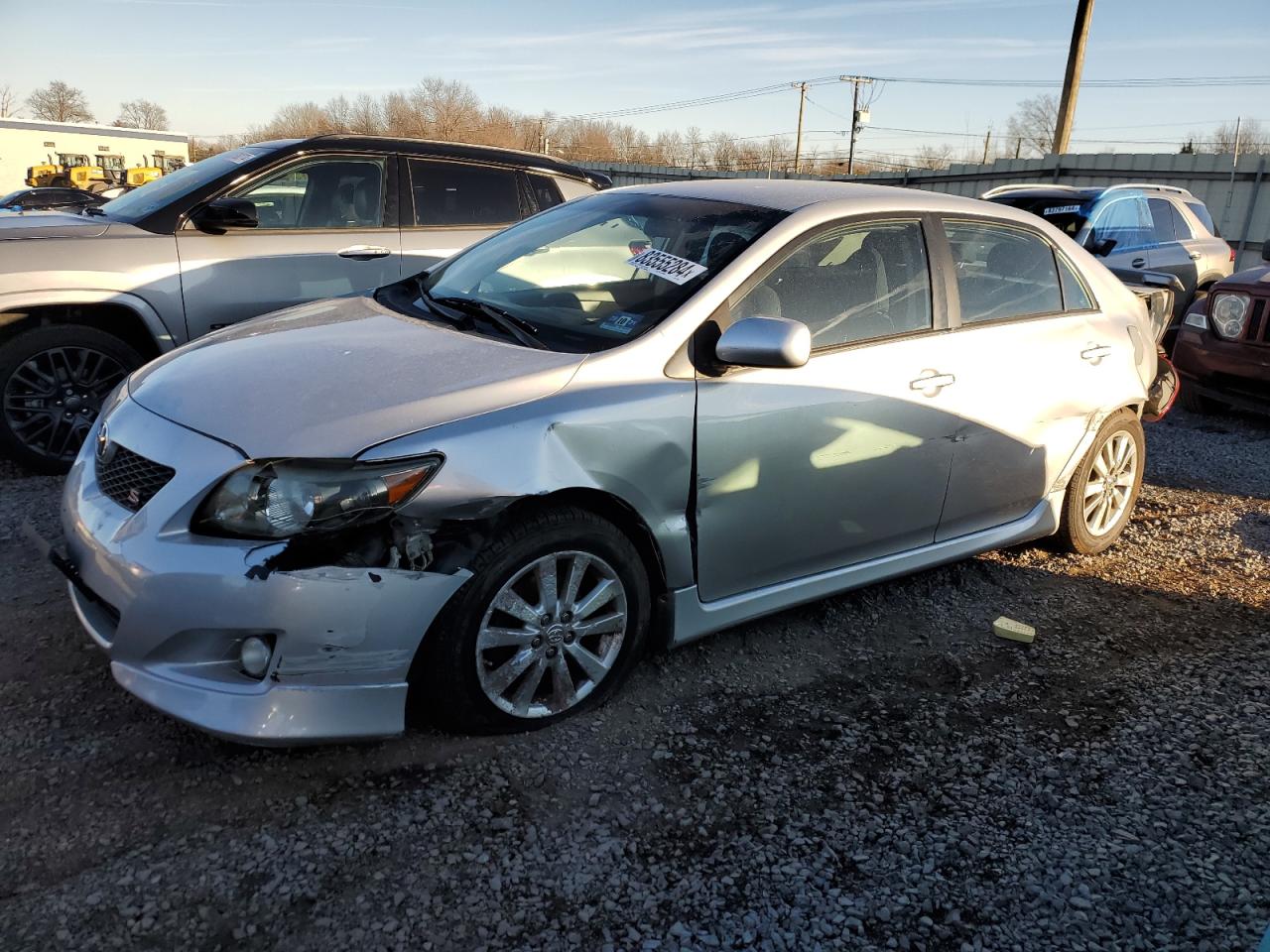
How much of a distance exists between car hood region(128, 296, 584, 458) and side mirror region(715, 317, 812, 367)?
485 millimetres

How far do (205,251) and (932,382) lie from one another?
13.2 ft

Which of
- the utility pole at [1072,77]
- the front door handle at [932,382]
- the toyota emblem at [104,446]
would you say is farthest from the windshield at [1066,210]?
the utility pole at [1072,77]

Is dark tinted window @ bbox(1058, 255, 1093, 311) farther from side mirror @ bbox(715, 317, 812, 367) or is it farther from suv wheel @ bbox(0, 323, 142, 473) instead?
suv wheel @ bbox(0, 323, 142, 473)

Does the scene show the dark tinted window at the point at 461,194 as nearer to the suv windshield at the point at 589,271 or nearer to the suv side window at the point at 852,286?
the suv windshield at the point at 589,271

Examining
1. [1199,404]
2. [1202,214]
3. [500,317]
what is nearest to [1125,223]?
[1202,214]

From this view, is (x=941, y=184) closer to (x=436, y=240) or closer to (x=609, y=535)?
(x=436, y=240)

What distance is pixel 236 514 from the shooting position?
8.14ft

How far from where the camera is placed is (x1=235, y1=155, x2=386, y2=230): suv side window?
5613 mm

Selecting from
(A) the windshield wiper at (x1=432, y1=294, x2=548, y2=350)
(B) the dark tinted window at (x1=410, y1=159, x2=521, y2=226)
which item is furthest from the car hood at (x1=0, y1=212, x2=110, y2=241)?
(A) the windshield wiper at (x1=432, y1=294, x2=548, y2=350)

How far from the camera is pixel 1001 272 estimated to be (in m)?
4.01

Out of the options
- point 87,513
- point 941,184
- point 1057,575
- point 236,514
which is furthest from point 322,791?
point 941,184

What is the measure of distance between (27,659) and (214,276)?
276cm

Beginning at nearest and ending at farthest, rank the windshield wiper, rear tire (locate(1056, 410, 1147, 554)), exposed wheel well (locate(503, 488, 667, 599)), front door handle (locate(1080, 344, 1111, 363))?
exposed wheel well (locate(503, 488, 667, 599)) < the windshield wiper < front door handle (locate(1080, 344, 1111, 363)) < rear tire (locate(1056, 410, 1147, 554))

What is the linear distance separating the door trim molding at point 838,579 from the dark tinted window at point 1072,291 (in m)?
0.85
